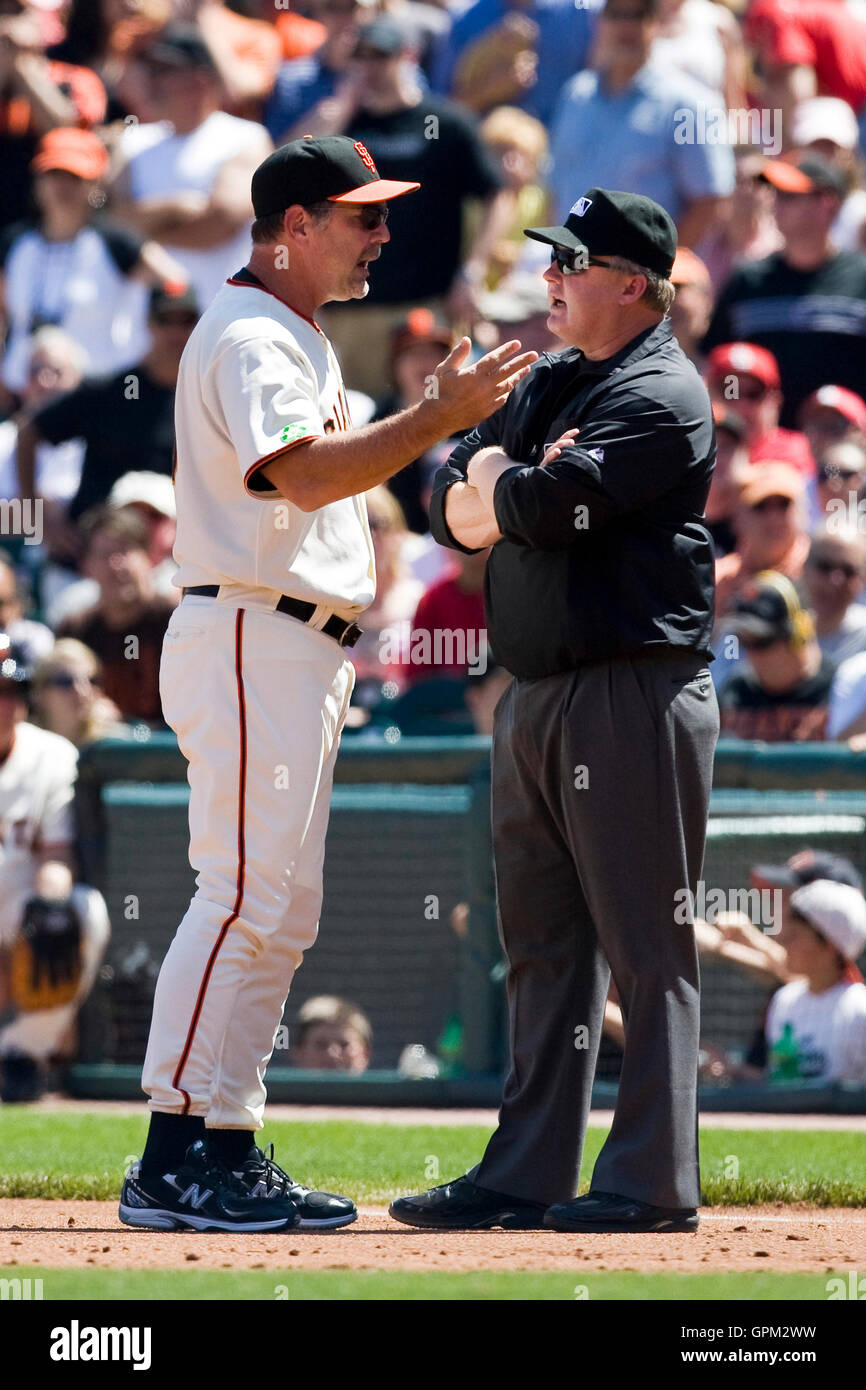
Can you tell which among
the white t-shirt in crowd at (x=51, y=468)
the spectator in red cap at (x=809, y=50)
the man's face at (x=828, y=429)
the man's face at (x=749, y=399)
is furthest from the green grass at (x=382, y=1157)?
the spectator in red cap at (x=809, y=50)

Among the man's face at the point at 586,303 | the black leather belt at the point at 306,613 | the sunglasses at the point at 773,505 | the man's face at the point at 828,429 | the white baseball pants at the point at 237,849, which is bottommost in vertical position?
the white baseball pants at the point at 237,849

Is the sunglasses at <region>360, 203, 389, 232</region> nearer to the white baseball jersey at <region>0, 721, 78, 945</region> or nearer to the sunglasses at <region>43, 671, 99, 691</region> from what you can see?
the white baseball jersey at <region>0, 721, 78, 945</region>

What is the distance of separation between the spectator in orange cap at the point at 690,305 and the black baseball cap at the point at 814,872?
2836 mm

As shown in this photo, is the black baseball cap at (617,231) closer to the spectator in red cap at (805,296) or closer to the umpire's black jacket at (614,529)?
the umpire's black jacket at (614,529)

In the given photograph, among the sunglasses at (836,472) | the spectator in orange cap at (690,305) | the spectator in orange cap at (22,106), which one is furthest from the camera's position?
the spectator in orange cap at (22,106)

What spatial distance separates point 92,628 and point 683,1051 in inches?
187

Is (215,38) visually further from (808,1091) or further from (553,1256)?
(553,1256)

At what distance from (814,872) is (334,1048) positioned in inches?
70.2

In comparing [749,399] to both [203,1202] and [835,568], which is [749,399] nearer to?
[835,568]

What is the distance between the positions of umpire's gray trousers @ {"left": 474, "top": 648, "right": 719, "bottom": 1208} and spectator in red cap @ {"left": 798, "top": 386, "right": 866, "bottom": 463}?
453 cm

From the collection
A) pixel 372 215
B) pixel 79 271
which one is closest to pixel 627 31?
pixel 79 271

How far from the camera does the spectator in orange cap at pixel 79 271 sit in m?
9.91

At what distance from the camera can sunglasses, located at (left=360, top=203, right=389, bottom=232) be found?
458cm

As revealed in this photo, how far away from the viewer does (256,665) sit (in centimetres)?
439
